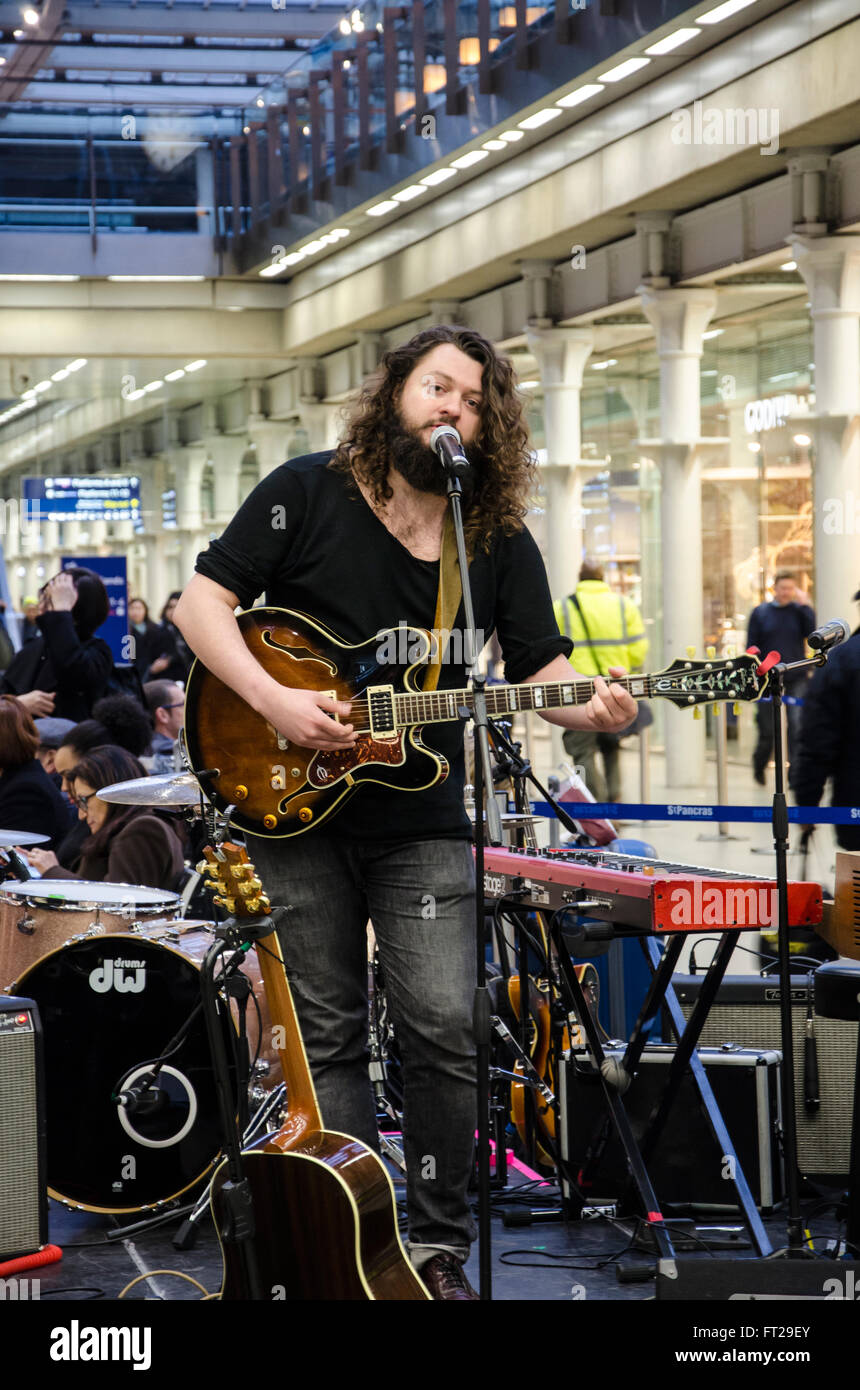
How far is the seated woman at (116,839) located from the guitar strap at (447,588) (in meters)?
2.17

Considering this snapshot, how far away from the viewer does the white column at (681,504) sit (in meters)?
13.0

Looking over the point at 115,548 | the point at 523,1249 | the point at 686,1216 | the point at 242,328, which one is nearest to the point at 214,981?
the point at 523,1249

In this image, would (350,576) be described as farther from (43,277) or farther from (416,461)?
(43,277)

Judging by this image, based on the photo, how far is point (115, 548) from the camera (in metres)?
22.2

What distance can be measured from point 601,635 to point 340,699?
319 inches

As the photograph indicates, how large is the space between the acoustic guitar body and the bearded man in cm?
13

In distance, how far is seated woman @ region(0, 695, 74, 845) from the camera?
636 centimetres

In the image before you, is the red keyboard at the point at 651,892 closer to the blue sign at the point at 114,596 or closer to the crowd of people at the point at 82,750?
the crowd of people at the point at 82,750

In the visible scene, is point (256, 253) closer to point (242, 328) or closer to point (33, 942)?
point (242, 328)

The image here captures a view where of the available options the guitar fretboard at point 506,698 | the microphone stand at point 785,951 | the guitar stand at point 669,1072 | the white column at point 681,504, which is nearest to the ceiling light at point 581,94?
the white column at point 681,504

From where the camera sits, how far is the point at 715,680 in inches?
137

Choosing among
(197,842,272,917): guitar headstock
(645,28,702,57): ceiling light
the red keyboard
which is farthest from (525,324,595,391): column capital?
(197,842,272,917): guitar headstock
